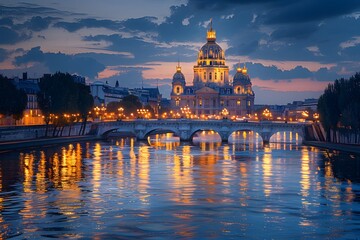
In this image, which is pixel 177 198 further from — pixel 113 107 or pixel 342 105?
pixel 113 107

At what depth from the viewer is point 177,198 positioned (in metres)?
51.6

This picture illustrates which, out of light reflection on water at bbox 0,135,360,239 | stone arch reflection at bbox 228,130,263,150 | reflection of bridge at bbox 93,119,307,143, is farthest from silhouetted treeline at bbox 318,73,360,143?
reflection of bridge at bbox 93,119,307,143

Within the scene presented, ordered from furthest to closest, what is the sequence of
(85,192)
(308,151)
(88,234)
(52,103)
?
(52,103) → (308,151) → (85,192) → (88,234)

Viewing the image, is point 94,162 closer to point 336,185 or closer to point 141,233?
point 336,185

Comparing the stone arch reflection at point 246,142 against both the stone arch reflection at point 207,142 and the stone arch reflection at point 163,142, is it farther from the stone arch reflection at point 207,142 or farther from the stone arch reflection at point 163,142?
the stone arch reflection at point 163,142

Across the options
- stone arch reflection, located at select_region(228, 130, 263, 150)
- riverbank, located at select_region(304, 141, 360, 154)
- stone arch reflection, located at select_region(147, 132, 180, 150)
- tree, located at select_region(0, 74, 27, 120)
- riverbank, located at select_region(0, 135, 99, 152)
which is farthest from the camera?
stone arch reflection, located at select_region(147, 132, 180, 150)

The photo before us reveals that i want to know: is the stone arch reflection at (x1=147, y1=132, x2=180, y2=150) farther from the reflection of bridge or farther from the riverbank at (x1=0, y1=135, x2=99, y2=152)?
the riverbank at (x1=0, y1=135, x2=99, y2=152)

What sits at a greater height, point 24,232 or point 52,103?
point 52,103

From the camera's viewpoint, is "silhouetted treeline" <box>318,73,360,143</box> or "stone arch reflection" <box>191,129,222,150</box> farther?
"stone arch reflection" <box>191,129,222,150</box>

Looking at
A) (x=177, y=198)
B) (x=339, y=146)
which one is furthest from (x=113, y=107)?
(x=177, y=198)

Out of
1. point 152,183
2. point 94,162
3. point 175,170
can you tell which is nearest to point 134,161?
point 94,162

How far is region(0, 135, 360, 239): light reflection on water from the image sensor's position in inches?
1580

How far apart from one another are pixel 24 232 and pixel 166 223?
8226 mm

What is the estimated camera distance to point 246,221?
42.4 m
